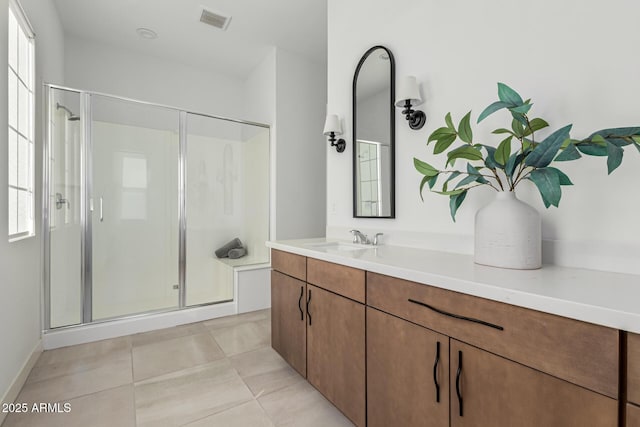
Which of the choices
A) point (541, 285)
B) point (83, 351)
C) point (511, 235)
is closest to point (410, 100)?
point (511, 235)

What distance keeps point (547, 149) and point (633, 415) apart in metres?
0.71

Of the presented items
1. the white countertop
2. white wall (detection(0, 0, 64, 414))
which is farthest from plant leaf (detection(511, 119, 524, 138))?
white wall (detection(0, 0, 64, 414))

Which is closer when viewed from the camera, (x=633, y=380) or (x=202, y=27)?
(x=633, y=380)

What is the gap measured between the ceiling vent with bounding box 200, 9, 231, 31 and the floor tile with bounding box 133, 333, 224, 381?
2.85 meters

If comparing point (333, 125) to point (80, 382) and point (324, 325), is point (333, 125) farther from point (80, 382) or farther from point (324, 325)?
point (80, 382)

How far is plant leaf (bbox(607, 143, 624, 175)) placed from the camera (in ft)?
2.85

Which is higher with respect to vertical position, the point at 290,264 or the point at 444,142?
the point at 444,142

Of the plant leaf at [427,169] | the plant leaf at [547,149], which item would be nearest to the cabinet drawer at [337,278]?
the plant leaf at [427,169]

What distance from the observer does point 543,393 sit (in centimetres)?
75

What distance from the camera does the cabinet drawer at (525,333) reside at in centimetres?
66

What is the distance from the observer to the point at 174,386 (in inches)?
71.8

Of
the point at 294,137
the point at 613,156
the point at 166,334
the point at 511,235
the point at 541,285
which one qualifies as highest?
the point at 294,137

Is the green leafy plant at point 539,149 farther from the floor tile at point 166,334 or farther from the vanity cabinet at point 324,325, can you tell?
the floor tile at point 166,334

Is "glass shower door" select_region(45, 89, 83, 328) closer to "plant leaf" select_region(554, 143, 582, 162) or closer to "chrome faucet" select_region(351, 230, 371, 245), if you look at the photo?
"chrome faucet" select_region(351, 230, 371, 245)
